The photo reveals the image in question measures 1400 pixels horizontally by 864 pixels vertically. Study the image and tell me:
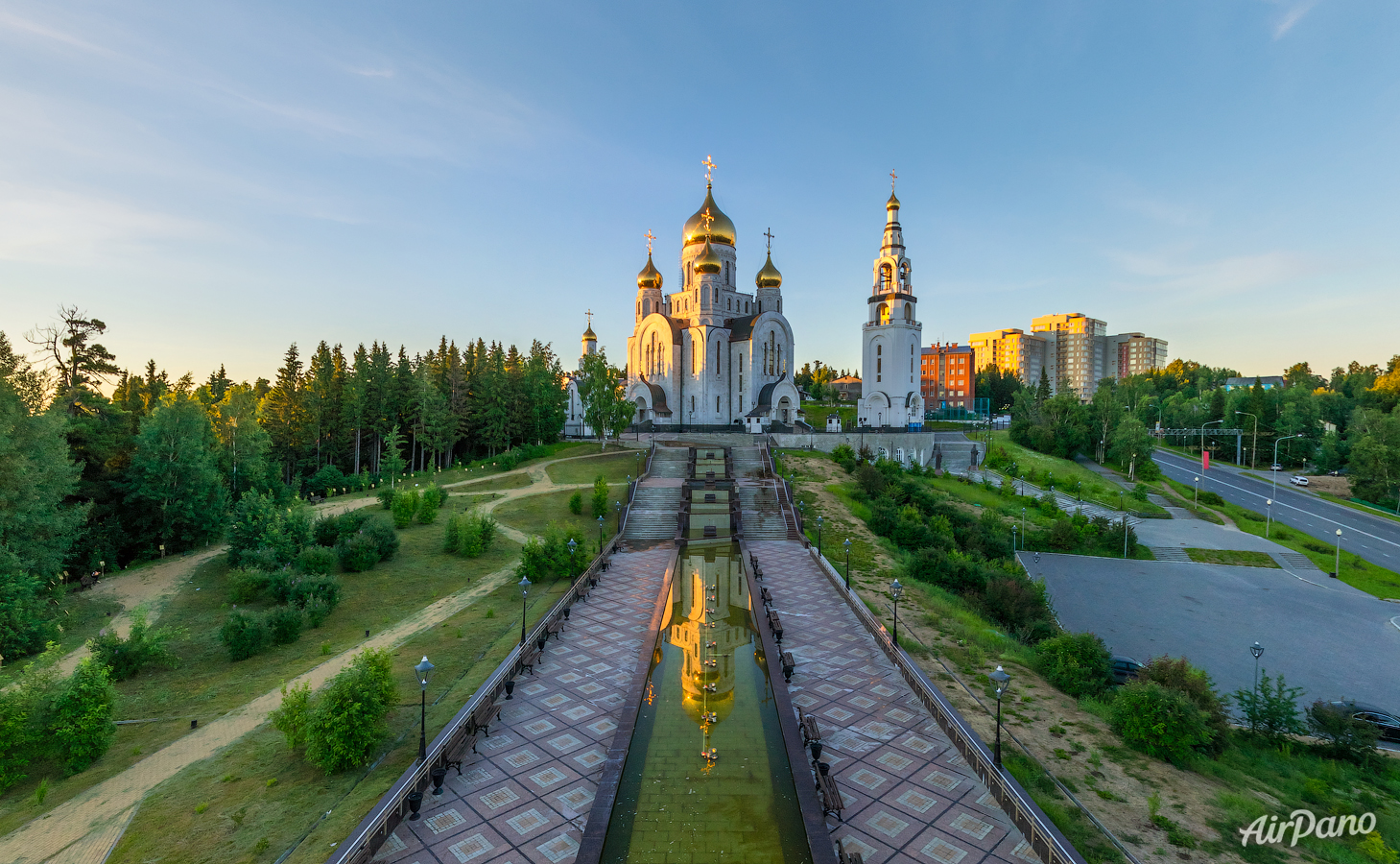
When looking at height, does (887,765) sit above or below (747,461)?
below

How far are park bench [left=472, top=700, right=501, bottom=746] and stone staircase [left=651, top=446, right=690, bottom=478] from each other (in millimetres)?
22450

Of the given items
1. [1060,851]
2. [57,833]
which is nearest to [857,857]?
[1060,851]

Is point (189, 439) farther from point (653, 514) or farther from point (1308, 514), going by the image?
point (1308, 514)

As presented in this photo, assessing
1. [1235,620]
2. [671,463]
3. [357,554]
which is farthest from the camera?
[671,463]

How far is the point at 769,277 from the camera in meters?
52.8

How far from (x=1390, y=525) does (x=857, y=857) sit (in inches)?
1849

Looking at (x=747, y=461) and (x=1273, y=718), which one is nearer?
(x=1273, y=718)

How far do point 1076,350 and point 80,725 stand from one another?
16304 centimetres

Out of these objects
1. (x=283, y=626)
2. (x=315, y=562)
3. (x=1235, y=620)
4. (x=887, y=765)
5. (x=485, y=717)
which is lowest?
(x=1235, y=620)

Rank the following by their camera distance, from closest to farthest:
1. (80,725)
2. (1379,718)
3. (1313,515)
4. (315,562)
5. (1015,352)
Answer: (80,725) → (1379,718) → (315,562) → (1313,515) → (1015,352)

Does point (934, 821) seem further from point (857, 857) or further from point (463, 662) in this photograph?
point (463, 662)

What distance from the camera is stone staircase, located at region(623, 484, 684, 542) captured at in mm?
25547

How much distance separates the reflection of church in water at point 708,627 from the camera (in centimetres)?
1180

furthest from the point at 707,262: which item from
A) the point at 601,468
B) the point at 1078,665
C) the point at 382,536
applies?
the point at 1078,665
